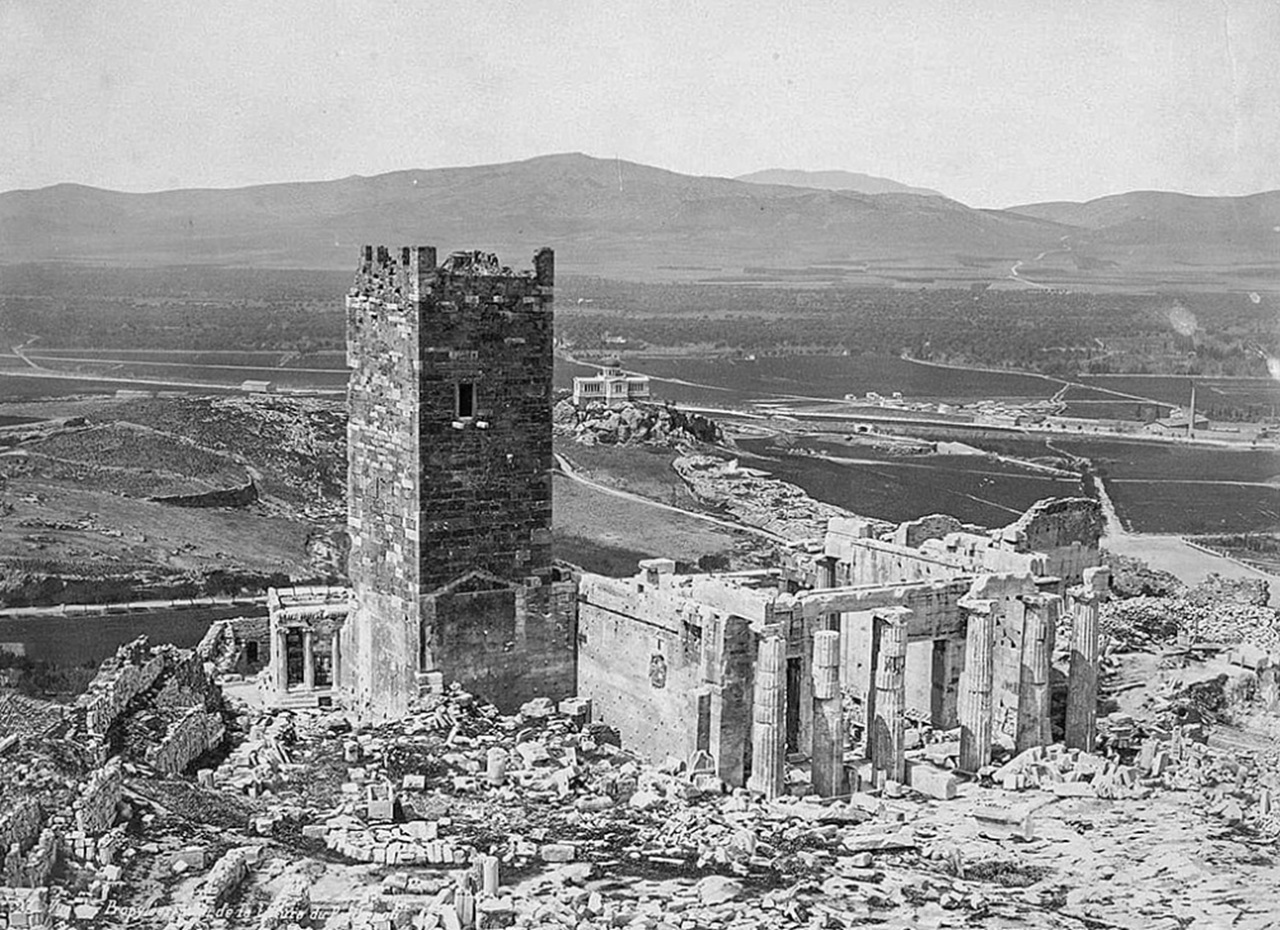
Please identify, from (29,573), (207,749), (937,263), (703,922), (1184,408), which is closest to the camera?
(703,922)

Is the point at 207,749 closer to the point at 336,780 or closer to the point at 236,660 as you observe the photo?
the point at 336,780

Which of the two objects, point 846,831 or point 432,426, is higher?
point 432,426

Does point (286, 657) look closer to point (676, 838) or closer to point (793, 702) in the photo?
point (793, 702)

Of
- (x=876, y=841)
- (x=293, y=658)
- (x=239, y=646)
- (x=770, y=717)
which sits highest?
(x=770, y=717)

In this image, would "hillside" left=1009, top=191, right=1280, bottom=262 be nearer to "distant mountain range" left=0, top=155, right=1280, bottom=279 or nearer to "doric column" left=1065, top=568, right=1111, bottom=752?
"distant mountain range" left=0, top=155, right=1280, bottom=279

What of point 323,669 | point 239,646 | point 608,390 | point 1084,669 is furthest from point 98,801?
point 608,390

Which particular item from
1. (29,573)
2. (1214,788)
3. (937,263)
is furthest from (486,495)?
(937,263)

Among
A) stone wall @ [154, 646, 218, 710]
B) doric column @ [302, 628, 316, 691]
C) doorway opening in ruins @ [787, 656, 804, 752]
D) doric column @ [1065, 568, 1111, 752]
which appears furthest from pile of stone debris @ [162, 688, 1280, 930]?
doorway opening in ruins @ [787, 656, 804, 752]
